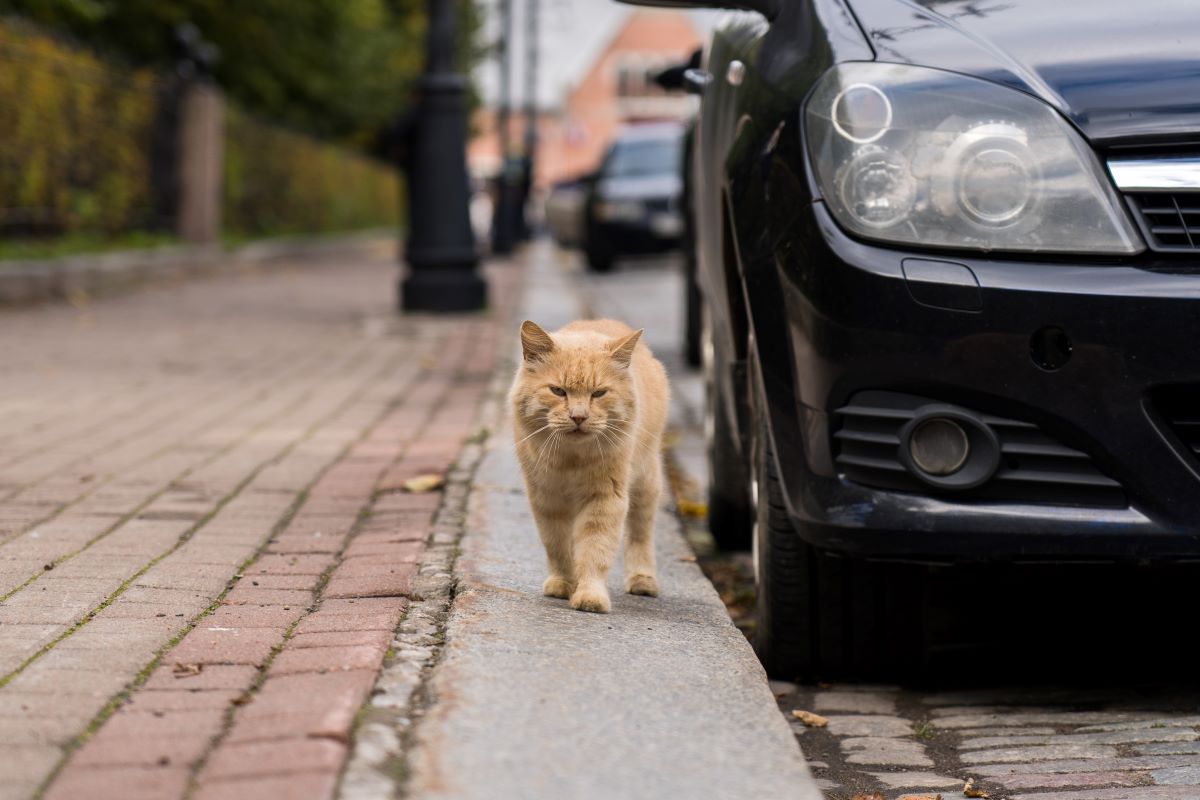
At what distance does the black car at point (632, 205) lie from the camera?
74.1 feet

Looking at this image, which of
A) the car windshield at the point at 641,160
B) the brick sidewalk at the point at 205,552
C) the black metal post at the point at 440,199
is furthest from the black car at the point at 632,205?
the brick sidewalk at the point at 205,552

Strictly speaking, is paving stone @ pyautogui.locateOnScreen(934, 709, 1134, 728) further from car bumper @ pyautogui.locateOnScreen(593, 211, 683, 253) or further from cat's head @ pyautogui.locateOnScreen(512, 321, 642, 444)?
car bumper @ pyautogui.locateOnScreen(593, 211, 683, 253)

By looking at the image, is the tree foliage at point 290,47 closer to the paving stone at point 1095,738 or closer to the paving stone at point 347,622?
the paving stone at point 347,622

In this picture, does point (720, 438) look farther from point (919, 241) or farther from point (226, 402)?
point (226, 402)

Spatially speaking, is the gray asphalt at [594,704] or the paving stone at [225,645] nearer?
the gray asphalt at [594,704]

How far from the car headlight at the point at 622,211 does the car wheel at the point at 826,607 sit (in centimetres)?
1883

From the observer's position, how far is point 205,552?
4.44 meters

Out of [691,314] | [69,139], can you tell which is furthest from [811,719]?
[69,139]

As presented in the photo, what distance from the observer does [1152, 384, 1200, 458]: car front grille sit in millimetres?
3240

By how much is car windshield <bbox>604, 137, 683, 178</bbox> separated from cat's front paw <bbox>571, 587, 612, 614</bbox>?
63.8 ft

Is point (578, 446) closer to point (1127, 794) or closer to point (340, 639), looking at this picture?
point (340, 639)

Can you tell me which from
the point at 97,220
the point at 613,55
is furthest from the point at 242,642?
the point at 613,55

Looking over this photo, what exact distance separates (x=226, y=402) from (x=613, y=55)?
306 feet

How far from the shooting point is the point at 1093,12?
3.65m
